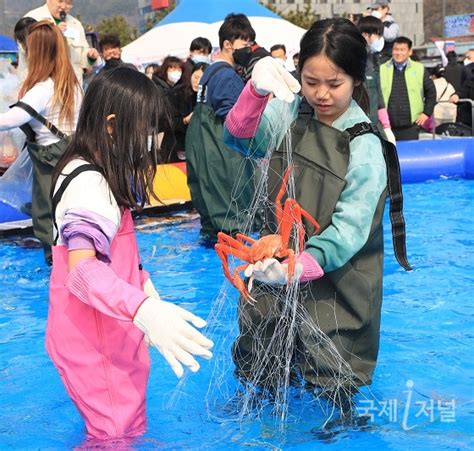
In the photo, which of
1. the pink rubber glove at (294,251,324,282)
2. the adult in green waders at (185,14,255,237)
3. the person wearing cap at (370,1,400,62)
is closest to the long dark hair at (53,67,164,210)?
the pink rubber glove at (294,251,324,282)

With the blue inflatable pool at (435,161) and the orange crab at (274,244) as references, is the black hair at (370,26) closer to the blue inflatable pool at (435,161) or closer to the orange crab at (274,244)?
the blue inflatable pool at (435,161)

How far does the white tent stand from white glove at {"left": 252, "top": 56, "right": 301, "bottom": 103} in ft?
43.6

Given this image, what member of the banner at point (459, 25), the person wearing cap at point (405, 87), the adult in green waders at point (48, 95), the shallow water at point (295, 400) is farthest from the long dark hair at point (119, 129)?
the banner at point (459, 25)

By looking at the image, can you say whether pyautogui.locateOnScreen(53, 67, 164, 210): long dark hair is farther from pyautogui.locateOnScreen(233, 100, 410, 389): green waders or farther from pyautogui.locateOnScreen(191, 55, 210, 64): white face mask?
pyautogui.locateOnScreen(191, 55, 210, 64): white face mask

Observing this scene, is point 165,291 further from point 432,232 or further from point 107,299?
point 107,299

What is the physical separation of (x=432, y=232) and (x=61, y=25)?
338 centimetres

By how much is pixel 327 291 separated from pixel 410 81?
751cm

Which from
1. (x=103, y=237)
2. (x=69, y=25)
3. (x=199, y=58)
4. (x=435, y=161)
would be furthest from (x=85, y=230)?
(x=435, y=161)

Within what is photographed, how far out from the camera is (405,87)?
32.9 feet

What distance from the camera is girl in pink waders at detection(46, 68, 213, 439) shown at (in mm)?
2391

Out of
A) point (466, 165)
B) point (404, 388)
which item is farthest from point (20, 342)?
point (466, 165)

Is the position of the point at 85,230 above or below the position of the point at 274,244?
above

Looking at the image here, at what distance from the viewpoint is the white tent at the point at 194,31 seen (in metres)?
16.2

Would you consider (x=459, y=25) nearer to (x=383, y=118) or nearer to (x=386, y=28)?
(x=386, y=28)
